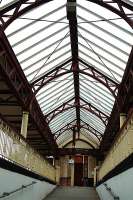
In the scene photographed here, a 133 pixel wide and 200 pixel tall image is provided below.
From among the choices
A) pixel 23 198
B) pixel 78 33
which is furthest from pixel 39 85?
pixel 23 198

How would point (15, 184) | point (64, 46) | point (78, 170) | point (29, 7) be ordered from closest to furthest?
point (15, 184)
point (29, 7)
point (64, 46)
point (78, 170)

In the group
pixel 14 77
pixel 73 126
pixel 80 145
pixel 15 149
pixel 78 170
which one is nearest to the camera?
pixel 15 149

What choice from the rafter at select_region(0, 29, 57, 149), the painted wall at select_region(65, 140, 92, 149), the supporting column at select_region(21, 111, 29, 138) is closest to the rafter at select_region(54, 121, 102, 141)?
the painted wall at select_region(65, 140, 92, 149)

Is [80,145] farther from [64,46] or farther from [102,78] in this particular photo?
[64,46]

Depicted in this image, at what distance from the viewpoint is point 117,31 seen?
15109 mm

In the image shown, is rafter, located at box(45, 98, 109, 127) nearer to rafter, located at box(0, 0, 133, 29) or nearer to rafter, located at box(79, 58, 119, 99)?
rafter, located at box(79, 58, 119, 99)

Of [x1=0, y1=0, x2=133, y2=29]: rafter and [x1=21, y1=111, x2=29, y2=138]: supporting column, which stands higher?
[x1=0, y1=0, x2=133, y2=29]: rafter

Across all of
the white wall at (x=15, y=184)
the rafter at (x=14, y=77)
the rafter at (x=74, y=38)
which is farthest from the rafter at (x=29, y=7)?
the white wall at (x=15, y=184)

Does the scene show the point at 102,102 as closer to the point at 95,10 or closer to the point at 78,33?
the point at 78,33

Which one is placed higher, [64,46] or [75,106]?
[64,46]

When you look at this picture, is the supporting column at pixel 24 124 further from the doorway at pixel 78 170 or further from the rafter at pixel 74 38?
the doorway at pixel 78 170

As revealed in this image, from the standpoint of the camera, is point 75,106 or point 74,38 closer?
point 74,38

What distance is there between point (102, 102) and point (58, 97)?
3.50m

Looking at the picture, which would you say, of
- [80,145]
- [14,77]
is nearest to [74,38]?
[14,77]
